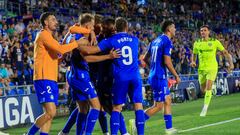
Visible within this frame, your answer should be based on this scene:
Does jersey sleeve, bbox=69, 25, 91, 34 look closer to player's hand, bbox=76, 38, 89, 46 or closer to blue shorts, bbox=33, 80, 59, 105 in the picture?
player's hand, bbox=76, 38, 89, 46

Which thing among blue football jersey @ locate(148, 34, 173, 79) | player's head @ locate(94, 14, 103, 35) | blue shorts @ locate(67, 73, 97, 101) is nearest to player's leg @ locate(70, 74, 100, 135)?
blue shorts @ locate(67, 73, 97, 101)

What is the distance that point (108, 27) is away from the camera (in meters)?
9.52

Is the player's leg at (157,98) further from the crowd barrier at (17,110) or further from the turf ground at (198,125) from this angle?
the crowd barrier at (17,110)

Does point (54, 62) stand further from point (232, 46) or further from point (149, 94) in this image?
point (232, 46)

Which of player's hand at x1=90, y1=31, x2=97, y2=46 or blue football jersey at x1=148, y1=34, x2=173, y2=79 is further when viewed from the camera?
blue football jersey at x1=148, y1=34, x2=173, y2=79

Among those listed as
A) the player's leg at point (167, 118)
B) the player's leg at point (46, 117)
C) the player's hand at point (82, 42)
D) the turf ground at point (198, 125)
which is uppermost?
the player's hand at point (82, 42)

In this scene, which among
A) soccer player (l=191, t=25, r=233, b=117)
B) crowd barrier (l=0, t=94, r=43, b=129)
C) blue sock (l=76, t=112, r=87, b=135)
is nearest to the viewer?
blue sock (l=76, t=112, r=87, b=135)

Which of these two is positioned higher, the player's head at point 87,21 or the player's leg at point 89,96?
the player's head at point 87,21

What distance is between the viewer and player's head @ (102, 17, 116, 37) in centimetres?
950

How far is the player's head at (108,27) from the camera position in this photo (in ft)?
31.2

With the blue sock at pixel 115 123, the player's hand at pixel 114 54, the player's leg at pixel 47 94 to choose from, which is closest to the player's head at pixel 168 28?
the player's hand at pixel 114 54

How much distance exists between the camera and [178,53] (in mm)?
26828

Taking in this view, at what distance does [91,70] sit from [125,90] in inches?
38.2

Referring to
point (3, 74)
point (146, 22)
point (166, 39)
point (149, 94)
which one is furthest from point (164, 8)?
point (166, 39)
